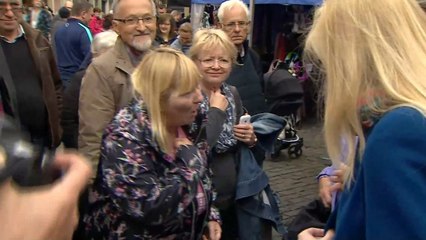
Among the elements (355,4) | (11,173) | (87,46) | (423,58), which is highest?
(355,4)

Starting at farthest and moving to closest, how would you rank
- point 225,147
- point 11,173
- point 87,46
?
point 87,46
point 225,147
point 11,173

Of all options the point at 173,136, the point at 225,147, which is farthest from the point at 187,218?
the point at 225,147

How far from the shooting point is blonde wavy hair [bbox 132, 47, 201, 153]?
244 centimetres

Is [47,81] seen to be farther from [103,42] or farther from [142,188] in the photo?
[142,188]

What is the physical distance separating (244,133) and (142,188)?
3.31 ft

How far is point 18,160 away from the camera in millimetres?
1015

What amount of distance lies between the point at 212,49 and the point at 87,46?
12.7 feet

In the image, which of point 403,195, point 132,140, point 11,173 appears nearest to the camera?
point 11,173

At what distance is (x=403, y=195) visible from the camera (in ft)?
4.26

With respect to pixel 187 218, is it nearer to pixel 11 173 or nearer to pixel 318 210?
pixel 318 210

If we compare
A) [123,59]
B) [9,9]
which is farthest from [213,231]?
[9,9]

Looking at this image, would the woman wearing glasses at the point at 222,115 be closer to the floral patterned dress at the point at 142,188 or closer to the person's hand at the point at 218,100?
the person's hand at the point at 218,100

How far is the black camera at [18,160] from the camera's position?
0.99 m

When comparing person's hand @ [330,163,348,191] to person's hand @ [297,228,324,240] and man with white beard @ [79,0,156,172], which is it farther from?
man with white beard @ [79,0,156,172]
